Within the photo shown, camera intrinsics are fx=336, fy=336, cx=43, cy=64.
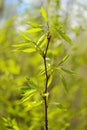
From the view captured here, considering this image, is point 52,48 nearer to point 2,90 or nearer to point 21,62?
point 2,90

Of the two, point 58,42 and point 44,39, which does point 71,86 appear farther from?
point 44,39

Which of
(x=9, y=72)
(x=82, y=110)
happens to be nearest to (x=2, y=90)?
(x=9, y=72)

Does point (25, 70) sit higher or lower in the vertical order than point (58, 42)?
lower

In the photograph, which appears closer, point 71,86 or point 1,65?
point 1,65

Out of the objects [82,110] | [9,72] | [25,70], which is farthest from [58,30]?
[25,70]

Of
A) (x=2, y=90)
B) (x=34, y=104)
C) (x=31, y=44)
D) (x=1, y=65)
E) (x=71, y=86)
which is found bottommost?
(x=71, y=86)

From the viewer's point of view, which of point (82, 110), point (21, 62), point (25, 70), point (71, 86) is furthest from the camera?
point (21, 62)

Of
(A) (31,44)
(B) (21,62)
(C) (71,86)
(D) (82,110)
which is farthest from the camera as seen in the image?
(B) (21,62)

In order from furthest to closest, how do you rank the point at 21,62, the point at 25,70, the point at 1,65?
Result: the point at 21,62, the point at 25,70, the point at 1,65

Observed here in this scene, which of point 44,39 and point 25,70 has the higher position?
point 44,39
